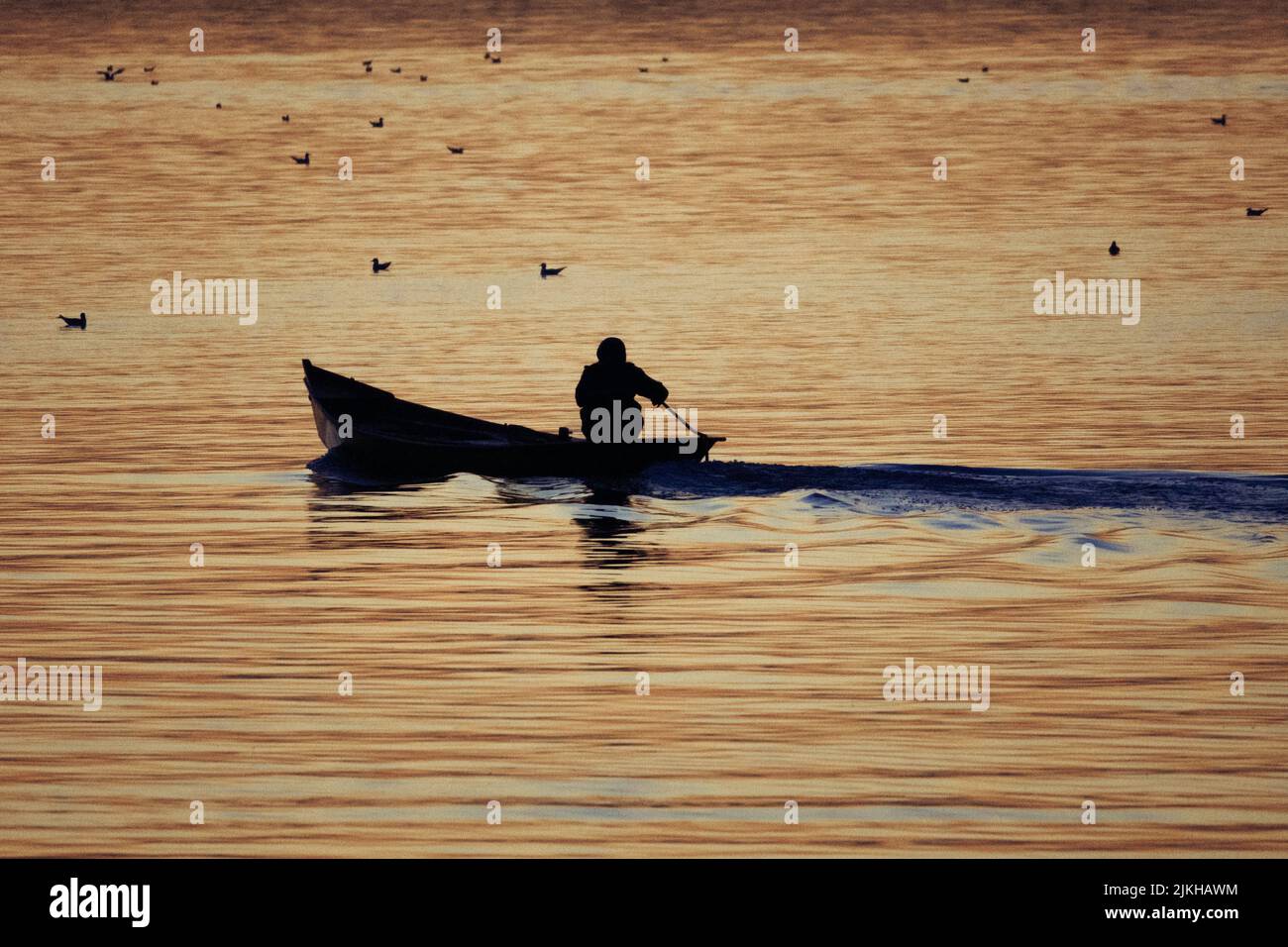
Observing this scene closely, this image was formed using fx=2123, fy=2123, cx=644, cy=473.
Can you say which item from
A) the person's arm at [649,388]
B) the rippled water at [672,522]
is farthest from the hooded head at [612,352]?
the rippled water at [672,522]

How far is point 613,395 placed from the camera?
21328mm

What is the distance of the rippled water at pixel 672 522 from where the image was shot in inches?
488

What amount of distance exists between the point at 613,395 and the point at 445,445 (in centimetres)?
192

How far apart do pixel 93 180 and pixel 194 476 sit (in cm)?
4146

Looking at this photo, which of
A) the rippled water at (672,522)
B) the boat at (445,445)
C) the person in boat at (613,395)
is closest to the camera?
the rippled water at (672,522)

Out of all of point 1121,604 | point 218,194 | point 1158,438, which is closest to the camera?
point 1121,604

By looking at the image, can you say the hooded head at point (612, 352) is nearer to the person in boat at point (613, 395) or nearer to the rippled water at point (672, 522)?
the person in boat at point (613, 395)

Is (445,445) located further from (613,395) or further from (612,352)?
(612,352)

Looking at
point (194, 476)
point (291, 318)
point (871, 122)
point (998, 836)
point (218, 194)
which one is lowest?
point (998, 836)

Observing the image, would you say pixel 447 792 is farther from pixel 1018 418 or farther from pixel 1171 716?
pixel 1018 418

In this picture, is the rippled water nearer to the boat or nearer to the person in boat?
the boat

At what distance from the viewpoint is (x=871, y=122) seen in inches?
3004

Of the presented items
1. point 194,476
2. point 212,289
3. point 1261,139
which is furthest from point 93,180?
point 194,476

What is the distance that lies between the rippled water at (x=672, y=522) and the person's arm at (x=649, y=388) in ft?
2.92
